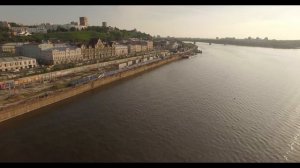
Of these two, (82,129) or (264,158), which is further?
(82,129)

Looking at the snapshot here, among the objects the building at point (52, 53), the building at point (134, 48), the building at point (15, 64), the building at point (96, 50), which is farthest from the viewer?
the building at point (134, 48)

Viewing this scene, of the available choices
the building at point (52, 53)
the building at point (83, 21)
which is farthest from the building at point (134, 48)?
the building at point (83, 21)

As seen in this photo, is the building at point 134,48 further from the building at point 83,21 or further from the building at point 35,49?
the building at point 83,21

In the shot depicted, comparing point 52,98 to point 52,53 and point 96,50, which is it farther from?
point 96,50
